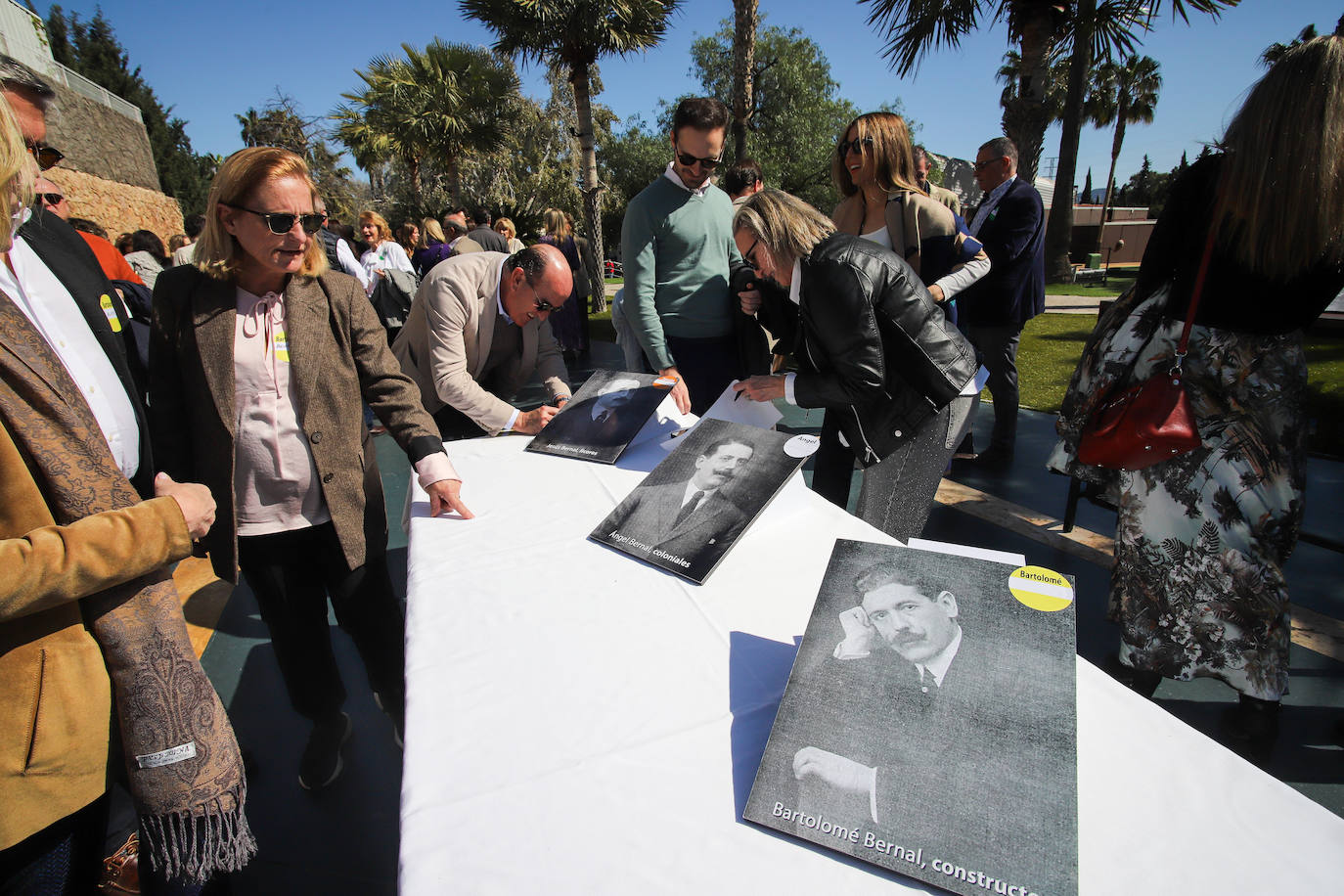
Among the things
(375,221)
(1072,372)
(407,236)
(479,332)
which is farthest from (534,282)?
(407,236)

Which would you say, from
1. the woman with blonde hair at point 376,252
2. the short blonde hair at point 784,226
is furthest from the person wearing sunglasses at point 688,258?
the woman with blonde hair at point 376,252

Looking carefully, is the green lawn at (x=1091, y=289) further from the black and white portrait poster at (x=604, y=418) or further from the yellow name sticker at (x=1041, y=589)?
the yellow name sticker at (x=1041, y=589)

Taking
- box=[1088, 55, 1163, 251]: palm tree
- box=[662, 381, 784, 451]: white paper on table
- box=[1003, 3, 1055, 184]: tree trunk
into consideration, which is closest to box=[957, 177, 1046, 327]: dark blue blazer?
box=[662, 381, 784, 451]: white paper on table

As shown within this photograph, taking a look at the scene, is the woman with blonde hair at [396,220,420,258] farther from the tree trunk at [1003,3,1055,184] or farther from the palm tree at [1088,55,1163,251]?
the palm tree at [1088,55,1163,251]

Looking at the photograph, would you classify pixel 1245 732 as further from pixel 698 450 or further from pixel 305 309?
pixel 305 309

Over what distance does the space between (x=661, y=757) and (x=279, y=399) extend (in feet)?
4.50

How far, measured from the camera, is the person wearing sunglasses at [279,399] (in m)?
1.53

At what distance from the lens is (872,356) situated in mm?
1812

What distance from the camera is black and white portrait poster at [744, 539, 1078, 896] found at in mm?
643

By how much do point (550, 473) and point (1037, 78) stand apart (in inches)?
405

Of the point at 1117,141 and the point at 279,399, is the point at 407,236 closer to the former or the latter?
the point at 279,399

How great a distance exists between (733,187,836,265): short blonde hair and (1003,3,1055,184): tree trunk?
7389 millimetres

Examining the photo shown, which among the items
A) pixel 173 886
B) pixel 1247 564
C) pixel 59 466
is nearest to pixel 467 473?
pixel 59 466

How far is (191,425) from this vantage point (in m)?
1.58
